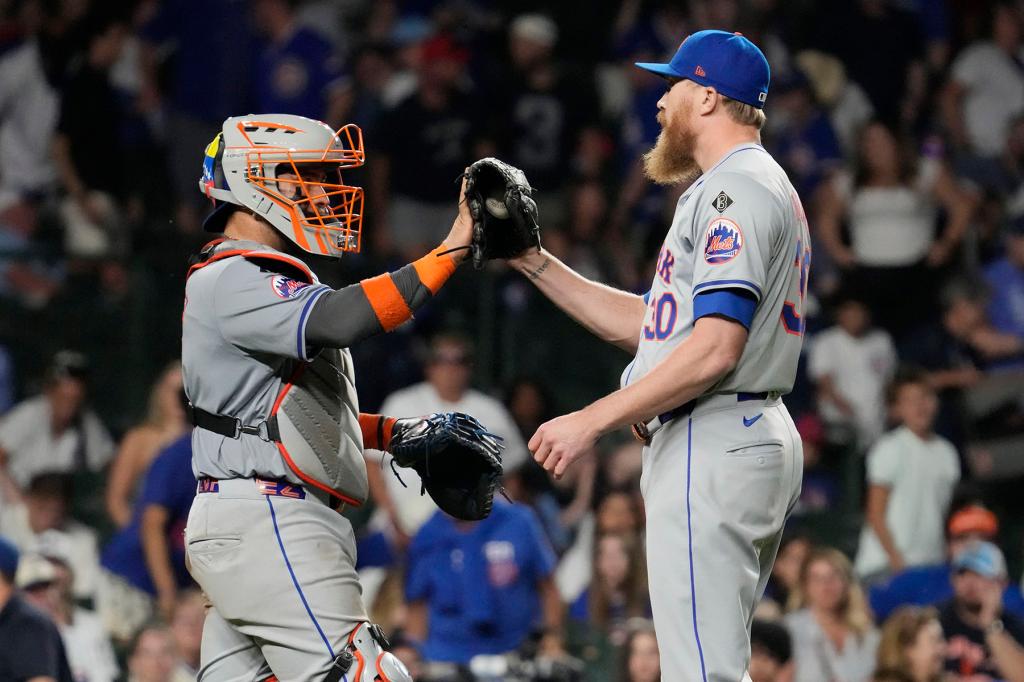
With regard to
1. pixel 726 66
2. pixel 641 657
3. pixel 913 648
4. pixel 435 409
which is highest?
pixel 726 66

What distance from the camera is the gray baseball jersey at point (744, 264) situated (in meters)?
→ 4.06

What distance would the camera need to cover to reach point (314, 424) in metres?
4.37

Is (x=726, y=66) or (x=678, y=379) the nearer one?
(x=678, y=379)

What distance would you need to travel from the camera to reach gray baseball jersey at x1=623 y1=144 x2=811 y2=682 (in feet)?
13.2

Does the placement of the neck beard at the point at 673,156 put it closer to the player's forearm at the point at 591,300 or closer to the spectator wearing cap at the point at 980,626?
the player's forearm at the point at 591,300

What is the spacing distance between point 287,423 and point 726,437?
1.20 meters

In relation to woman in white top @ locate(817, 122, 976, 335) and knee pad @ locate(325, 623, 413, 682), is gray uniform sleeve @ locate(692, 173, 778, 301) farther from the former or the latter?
woman in white top @ locate(817, 122, 976, 335)

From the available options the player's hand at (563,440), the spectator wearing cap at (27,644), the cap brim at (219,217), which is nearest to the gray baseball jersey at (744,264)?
Result: the player's hand at (563,440)

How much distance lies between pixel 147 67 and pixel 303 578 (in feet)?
23.7

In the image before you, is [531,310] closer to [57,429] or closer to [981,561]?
[57,429]

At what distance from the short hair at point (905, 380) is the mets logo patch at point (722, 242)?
5.25 meters

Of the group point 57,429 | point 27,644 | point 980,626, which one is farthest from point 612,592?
point 57,429

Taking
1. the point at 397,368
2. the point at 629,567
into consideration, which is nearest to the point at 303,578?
the point at 629,567

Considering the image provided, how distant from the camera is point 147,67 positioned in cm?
1076
